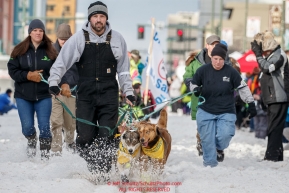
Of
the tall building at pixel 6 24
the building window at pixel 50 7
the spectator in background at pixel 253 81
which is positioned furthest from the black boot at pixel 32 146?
the building window at pixel 50 7

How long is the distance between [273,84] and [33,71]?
3864 millimetres

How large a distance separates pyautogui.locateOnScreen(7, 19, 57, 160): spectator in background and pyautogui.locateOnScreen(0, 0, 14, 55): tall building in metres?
70.8

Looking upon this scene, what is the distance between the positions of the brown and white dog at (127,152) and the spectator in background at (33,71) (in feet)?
7.33

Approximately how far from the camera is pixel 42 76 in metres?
10.1

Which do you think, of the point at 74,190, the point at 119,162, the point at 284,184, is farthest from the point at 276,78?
the point at 74,190

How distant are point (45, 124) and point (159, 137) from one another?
2.07 meters

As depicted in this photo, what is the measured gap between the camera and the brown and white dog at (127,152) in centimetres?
819

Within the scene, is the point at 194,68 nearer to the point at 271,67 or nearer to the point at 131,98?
the point at 271,67

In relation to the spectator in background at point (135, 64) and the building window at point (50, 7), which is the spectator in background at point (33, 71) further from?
the building window at point (50, 7)

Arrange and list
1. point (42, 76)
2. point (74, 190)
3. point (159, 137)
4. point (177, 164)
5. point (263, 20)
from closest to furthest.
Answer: point (74, 190)
point (159, 137)
point (42, 76)
point (177, 164)
point (263, 20)

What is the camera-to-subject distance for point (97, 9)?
8.34 metres

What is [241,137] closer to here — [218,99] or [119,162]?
[218,99]

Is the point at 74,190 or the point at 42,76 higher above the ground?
the point at 42,76

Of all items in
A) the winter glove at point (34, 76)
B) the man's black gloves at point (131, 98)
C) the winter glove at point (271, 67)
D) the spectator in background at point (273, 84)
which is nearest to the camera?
the man's black gloves at point (131, 98)
